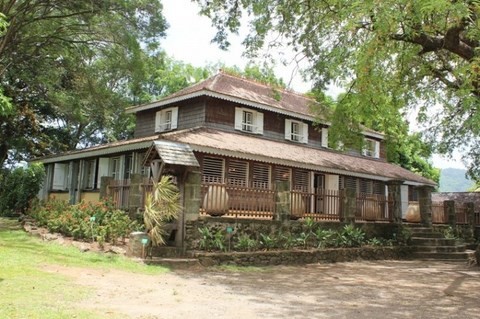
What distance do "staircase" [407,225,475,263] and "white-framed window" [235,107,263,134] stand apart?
8821mm

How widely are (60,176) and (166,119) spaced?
7.43 metres

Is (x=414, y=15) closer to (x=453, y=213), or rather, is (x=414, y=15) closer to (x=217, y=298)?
(x=217, y=298)

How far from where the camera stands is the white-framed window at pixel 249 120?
21719mm

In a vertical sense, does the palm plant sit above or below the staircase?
above

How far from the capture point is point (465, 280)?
477 inches

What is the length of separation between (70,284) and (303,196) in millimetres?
9293

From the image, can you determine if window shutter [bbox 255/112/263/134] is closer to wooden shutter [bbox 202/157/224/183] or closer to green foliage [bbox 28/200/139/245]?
wooden shutter [bbox 202/157/224/183]

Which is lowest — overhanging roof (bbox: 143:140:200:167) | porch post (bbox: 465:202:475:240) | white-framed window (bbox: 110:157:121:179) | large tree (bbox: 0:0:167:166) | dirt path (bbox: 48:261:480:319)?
dirt path (bbox: 48:261:480:319)

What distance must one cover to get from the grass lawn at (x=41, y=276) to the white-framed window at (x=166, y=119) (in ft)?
30.8

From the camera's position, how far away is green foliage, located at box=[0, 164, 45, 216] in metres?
21.8

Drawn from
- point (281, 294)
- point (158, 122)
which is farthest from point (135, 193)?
point (158, 122)

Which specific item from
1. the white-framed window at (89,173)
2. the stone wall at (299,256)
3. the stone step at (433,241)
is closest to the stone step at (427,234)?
the stone step at (433,241)

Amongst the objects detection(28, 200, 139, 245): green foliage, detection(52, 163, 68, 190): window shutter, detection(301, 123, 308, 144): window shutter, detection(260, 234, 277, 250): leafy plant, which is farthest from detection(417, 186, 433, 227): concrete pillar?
detection(52, 163, 68, 190): window shutter

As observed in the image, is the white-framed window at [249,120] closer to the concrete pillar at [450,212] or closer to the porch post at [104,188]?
the porch post at [104,188]
